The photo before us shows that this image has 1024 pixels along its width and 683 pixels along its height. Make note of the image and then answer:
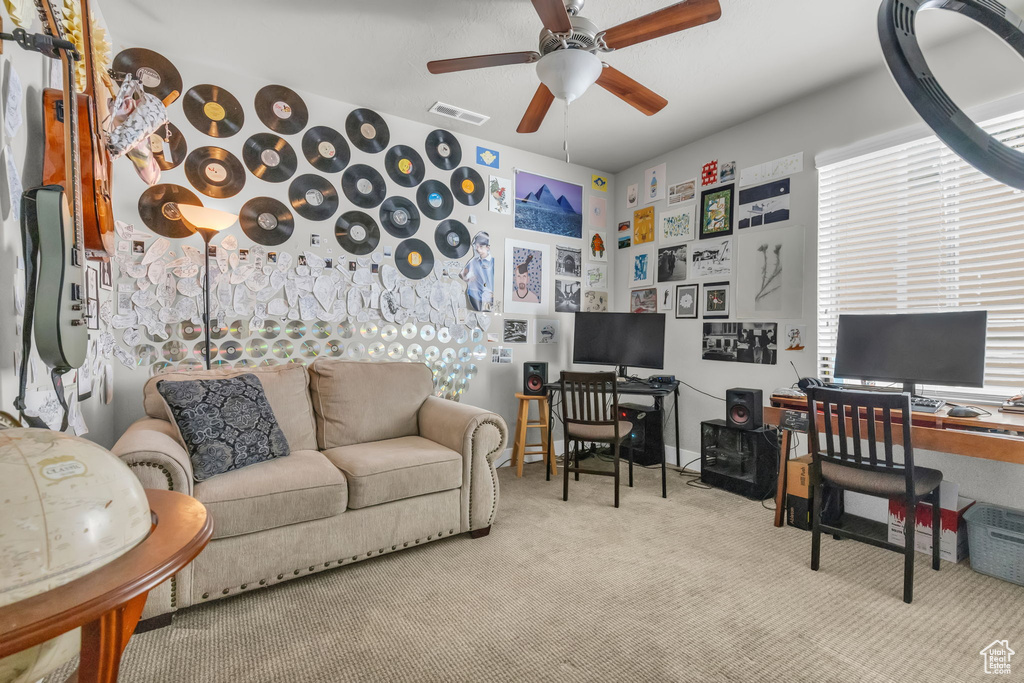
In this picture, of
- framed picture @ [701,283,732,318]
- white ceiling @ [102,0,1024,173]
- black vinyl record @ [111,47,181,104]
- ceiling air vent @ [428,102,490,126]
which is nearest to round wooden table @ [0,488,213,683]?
white ceiling @ [102,0,1024,173]

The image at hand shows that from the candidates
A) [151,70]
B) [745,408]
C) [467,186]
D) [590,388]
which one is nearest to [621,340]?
[590,388]

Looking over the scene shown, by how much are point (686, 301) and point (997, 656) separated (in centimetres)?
265

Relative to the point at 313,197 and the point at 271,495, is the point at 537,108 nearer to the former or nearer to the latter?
the point at 313,197

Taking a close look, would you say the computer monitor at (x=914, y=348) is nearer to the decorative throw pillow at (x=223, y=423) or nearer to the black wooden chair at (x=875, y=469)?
the black wooden chair at (x=875, y=469)

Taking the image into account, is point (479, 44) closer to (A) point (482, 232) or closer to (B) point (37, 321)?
(A) point (482, 232)

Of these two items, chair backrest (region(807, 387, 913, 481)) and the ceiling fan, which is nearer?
the ceiling fan

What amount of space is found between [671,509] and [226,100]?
3.63 m

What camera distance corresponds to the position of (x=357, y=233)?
3195 millimetres

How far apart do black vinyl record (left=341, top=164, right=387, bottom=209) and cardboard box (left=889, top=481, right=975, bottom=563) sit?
345 centimetres

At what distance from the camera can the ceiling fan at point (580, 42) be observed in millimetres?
1752

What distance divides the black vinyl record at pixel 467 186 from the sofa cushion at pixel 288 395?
5.94 feet

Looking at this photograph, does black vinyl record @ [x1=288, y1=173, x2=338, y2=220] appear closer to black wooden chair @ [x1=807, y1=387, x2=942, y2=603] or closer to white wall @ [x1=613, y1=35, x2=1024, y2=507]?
white wall @ [x1=613, y1=35, x2=1024, y2=507]

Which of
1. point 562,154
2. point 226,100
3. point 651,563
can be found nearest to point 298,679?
point 651,563

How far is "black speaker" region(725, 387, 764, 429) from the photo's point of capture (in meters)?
3.07
